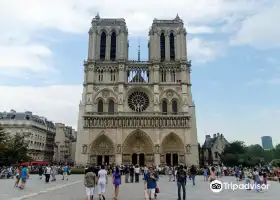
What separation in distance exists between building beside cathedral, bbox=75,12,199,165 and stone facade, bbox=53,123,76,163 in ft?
82.3

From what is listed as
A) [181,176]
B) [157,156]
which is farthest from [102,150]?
[181,176]

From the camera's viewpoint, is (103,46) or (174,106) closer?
(174,106)

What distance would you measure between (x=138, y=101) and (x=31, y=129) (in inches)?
889

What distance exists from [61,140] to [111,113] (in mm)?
28464

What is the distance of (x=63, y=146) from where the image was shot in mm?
70125

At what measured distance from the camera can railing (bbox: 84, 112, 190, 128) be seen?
152ft

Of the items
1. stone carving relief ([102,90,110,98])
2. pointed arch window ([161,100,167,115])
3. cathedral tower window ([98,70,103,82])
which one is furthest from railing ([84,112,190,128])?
cathedral tower window ([98,70,103,82])

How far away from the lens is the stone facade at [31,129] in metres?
55.2

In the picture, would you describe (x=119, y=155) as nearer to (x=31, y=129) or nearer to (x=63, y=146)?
(x=31, y=129)

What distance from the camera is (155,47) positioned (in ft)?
170

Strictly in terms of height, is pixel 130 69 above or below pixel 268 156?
above

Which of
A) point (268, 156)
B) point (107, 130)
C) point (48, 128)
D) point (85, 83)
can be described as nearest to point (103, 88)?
point (85, 83)

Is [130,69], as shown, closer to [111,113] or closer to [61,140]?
[111,113]

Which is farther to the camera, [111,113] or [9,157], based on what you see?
[111,113]
